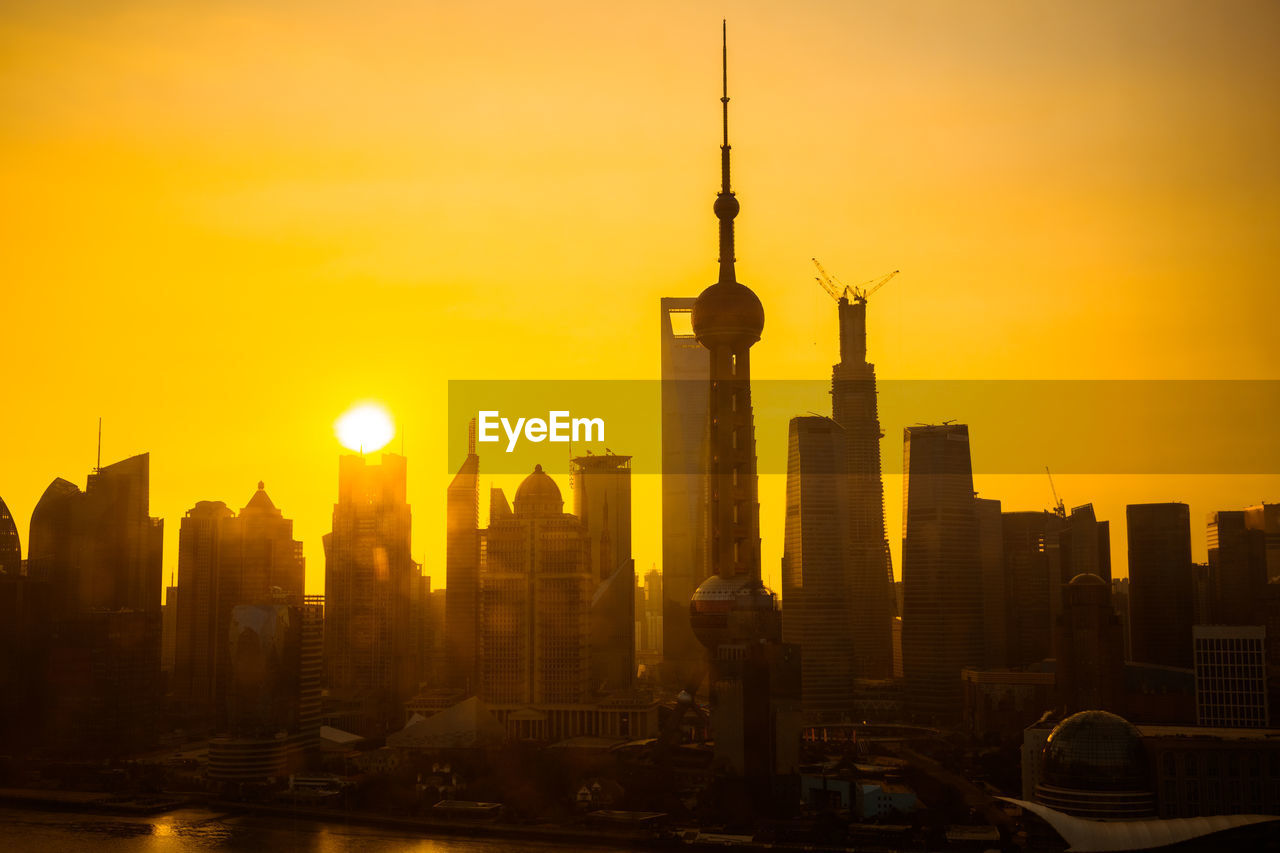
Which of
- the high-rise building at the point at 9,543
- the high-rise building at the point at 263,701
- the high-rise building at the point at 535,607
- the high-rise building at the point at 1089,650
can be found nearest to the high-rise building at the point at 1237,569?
the high-rise building at the point at 1089,650

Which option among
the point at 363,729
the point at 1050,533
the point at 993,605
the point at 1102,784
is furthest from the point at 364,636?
the point at 1102,784

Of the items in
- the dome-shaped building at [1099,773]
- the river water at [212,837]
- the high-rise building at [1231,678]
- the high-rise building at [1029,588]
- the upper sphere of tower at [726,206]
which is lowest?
the river water at [212,837]

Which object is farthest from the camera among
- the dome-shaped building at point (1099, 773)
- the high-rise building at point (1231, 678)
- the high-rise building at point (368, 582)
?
the high-rise building at point (368, 582)

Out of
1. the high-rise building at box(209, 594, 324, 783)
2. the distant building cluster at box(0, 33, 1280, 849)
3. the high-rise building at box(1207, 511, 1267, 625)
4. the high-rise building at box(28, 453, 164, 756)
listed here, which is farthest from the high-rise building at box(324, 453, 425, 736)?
the high-rise building at box(1207, 511, 1267, 625)

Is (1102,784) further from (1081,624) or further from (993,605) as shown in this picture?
(993,605)

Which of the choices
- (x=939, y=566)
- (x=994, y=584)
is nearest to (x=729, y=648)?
(x=939, y=566)

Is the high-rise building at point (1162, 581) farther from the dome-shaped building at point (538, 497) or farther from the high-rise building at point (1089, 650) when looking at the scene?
the dome-shaped building at point (538, 497)
